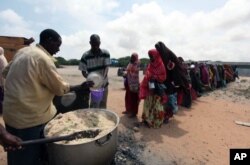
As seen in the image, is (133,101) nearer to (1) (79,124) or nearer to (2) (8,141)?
(1) (79,124)

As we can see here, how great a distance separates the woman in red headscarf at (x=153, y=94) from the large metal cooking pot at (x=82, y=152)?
3139mm

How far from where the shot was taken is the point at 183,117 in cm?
761

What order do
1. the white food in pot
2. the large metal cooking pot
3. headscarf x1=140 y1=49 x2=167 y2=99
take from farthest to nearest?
headscarf x1=140 y1=49 x2=167 y2=99, the white food in pot, the large metal cooking pot

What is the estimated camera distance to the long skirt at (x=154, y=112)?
6418mm

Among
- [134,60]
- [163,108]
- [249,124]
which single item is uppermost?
Answer: [134,60]

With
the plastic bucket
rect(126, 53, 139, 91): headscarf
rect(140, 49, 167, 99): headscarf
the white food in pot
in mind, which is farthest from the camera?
rect(126, 53, 139, 91): headscarf

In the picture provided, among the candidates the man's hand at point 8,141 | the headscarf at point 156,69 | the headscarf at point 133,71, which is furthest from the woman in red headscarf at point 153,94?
the man's hand at point 8,141

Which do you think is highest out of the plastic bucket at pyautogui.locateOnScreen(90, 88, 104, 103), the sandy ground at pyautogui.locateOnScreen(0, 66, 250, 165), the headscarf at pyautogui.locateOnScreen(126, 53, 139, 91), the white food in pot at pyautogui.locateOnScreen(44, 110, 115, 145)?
the headscarf at pyautogui.locateOnScreen(126, 53, 139, 91)

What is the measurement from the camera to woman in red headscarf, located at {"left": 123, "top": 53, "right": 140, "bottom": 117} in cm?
688

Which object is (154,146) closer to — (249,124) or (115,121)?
(115,121)

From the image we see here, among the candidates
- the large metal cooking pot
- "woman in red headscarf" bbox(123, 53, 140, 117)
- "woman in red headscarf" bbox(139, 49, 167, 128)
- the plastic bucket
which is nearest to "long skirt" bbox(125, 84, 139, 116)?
"woman in red headscarf" bbox(123, 53, 140, 117)

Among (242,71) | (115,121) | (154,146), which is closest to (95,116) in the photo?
(115,121)

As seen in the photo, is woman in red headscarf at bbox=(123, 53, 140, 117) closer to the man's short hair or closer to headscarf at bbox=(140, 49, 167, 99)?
headscarf at bbox=(140, 49, 167, 99)

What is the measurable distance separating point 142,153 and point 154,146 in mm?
430
